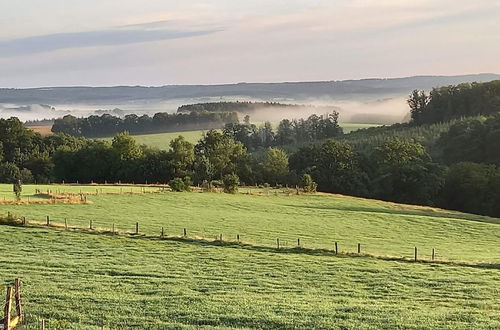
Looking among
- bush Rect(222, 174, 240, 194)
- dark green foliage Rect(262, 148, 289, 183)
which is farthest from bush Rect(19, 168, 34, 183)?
A: bush Rect(222, 174, 240, 194)

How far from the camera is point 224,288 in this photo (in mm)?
25422

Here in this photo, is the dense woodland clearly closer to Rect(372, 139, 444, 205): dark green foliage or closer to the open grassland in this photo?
Rect(372, 139, 444, 205): dark green foliage

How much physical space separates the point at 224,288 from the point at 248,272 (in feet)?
13.3

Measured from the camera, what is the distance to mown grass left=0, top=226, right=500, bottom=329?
20.0 m

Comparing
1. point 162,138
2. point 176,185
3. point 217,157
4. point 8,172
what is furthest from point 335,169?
point 162,138

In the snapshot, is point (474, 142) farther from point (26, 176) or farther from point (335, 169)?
point (26, 176)

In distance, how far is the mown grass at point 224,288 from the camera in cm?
2002

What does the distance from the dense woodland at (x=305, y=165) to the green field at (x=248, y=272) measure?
3020 centimetres

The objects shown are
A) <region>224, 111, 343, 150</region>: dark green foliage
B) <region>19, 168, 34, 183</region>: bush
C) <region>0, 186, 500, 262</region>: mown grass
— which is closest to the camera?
<region>0, 186, 500, 262</region>: mown grass

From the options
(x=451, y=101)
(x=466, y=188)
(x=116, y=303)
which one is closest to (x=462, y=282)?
(x=116, y=303)

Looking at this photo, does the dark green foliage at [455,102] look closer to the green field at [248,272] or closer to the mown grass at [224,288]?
the green field at [248,272]

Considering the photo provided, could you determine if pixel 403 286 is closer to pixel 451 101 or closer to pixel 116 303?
pixel 116 303

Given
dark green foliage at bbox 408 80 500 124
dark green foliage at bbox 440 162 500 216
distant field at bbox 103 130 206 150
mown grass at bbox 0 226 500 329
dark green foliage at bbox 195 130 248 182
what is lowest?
dark green foliage at bbox 440 162 500 216

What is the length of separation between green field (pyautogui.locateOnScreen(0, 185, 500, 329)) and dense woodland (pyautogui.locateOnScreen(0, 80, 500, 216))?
3020 cm
